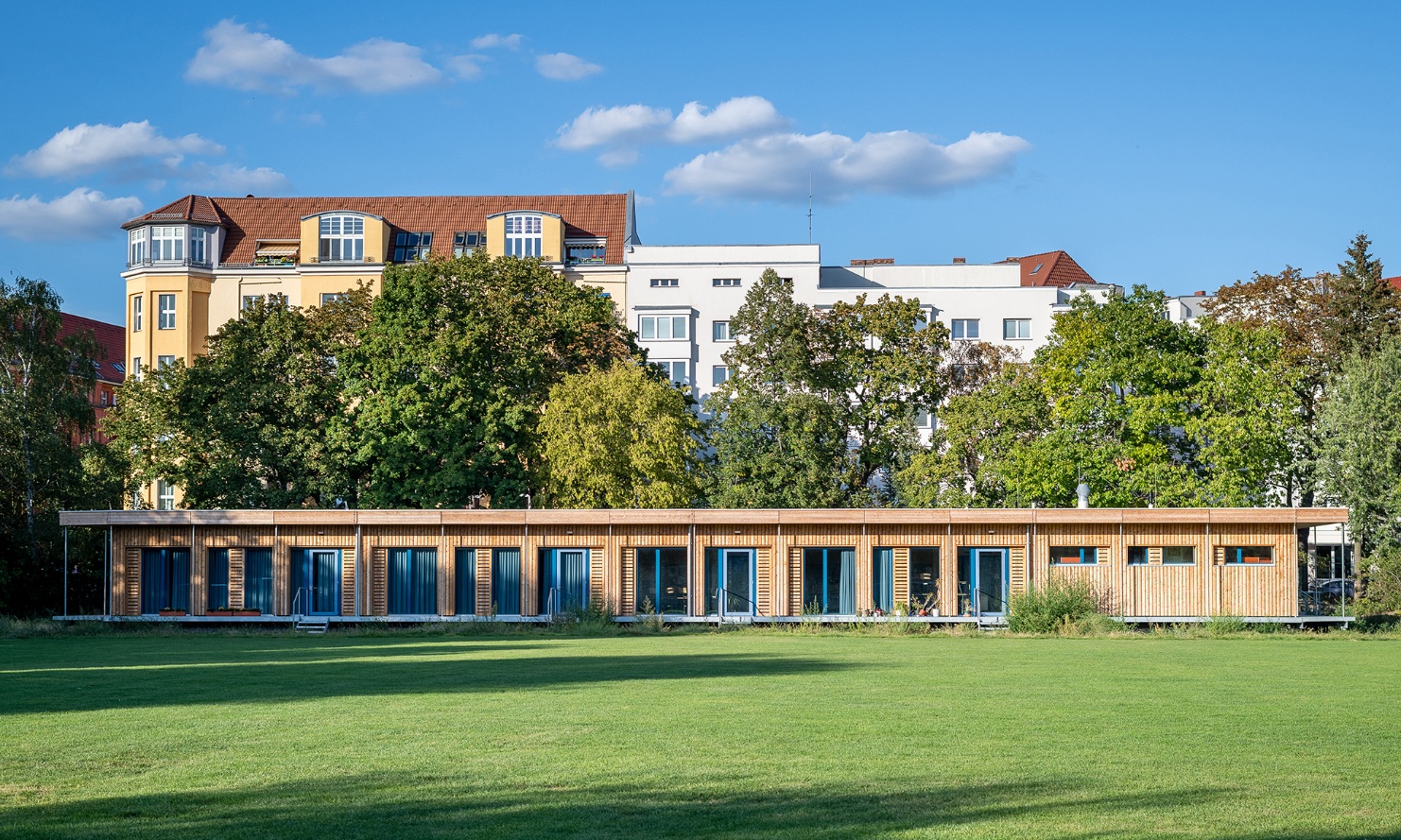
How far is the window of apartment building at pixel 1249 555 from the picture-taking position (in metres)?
44.2

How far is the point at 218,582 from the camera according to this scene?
46250 mm

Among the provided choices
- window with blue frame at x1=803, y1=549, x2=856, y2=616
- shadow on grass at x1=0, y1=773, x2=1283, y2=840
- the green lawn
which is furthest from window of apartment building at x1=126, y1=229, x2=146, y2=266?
shadow on grass at x1=0, y1=773, x2=1283, y2=840

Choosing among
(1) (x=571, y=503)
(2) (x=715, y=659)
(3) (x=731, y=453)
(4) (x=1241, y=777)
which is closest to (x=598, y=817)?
(4) (x=1241, y=777)

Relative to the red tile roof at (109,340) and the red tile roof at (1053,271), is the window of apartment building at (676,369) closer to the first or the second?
the red tile roof at (1053,271)

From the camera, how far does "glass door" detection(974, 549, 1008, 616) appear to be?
45094mm

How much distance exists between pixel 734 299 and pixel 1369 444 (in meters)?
35.4

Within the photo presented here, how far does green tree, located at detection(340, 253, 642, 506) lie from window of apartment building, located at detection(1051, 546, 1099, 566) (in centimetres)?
1895

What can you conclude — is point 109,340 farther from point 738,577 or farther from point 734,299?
point 738,577

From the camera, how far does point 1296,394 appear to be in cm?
5759

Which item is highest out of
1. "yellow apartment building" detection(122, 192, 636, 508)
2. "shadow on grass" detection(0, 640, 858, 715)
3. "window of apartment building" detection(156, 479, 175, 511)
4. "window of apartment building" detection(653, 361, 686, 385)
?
"yellow apartment building" detection(122, 192, 636, 508)

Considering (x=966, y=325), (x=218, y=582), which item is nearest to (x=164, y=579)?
(x=218, y=582)

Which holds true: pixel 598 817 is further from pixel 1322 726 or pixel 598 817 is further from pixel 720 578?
pixel 720 578

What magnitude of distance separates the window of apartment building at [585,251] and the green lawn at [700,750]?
178 ft

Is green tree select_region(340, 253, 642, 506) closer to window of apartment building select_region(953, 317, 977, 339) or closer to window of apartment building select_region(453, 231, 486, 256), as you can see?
window of apartment building select_region(453, 231, 486, 256)
